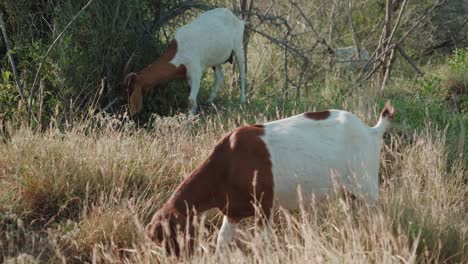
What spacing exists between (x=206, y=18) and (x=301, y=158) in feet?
13.7

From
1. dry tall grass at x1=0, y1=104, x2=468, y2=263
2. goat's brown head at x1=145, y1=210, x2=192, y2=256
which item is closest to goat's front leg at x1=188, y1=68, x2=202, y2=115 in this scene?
dry tall grass at x1=0, y1=104, x2=468, y2=263

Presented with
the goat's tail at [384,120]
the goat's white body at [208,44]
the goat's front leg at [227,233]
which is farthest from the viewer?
the goat's white body at [208,44]

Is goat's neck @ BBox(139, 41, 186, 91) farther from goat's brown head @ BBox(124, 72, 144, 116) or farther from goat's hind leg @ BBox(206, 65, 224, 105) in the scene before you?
goat's hind leg @ BBox(206, 65, 224, 105)

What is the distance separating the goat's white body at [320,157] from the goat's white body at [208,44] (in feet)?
11.2

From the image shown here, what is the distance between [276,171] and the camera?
433 cm

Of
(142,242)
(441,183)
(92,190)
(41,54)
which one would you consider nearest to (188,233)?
(142,242)

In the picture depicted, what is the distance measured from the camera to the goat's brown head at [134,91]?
7570mm

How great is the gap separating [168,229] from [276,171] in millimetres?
784

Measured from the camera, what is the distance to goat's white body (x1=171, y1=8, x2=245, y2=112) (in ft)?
25.9

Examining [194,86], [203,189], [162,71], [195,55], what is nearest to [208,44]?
[195,55]

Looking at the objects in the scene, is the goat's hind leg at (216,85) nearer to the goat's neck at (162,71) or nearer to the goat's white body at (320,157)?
the goat's neck at (162,71)

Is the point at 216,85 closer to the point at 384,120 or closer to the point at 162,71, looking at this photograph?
the point at 162,71

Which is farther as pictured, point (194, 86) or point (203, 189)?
point (194, 86)

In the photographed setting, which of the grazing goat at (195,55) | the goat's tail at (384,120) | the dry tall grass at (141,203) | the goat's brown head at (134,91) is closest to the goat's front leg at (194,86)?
the grazing goat at (195,55)
